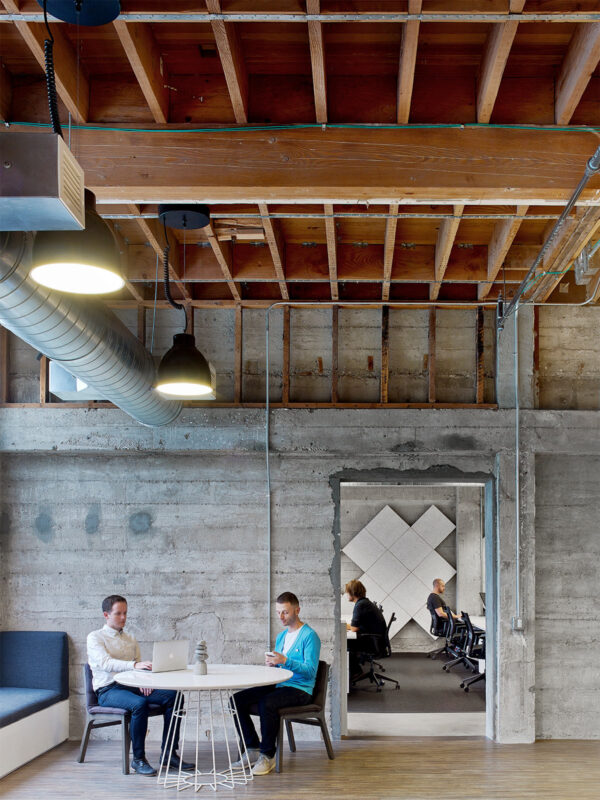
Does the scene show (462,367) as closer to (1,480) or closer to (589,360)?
(589,360)

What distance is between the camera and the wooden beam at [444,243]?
237 inches

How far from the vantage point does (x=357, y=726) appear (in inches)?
328

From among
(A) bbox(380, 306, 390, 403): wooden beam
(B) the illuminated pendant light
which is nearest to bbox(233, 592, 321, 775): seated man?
(B) the illuminated pendant light

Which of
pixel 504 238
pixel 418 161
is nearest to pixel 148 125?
pixel 418 161

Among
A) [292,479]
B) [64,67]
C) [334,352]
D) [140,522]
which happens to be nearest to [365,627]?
[292,479]

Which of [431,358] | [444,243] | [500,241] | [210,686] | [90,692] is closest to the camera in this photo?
[210,686]

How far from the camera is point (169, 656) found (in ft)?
21.1

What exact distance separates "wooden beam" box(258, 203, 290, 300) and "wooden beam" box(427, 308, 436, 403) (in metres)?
1.52

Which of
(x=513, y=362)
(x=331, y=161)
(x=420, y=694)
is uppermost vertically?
(x=331, y=161)

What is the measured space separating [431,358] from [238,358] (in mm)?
1889

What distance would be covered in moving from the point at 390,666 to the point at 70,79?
10251 mm

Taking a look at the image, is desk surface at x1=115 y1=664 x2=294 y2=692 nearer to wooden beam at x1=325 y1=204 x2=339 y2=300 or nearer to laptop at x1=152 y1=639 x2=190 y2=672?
laptop at x1=152 y1=639 x2=190 y2=672

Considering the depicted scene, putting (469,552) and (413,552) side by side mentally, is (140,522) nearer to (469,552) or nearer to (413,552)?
(413,552)

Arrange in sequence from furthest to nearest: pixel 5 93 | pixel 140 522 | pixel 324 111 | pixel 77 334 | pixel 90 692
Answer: pixel 140 522, pixel 90 692, pixel 77 334, pixel 5 93, pixel 324 111
